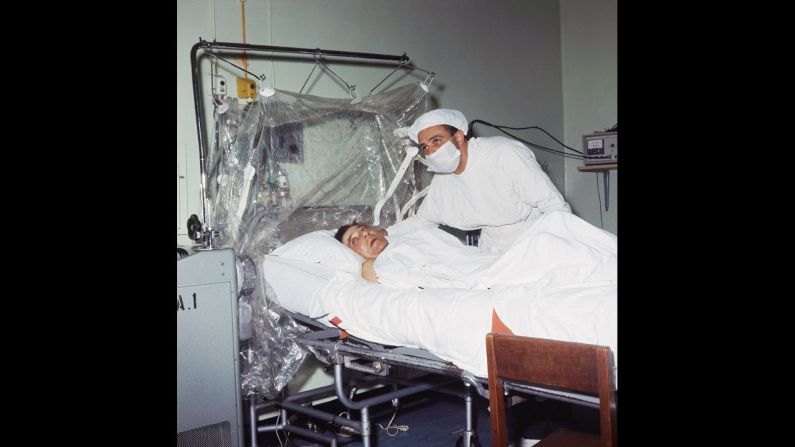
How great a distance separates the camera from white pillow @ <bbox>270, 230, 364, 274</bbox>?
7.98 ft

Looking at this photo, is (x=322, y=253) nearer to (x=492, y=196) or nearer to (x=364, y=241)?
(x=364, y=241)

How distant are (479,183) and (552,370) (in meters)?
1.49

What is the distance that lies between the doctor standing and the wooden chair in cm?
120

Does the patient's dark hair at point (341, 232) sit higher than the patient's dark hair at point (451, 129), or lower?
lower

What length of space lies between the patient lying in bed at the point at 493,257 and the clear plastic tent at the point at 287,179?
227 millimetres

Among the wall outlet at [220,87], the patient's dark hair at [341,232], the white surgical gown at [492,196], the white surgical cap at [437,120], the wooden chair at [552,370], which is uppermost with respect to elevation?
the wall outlet at [220,87]

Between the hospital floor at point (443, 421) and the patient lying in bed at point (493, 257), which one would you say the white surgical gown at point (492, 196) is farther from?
the hospital floor at point (443, 421)

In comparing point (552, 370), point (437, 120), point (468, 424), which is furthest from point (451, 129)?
point (552, 370)

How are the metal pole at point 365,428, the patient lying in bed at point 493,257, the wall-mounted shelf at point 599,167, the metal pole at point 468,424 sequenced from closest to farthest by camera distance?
the patient lying in bed at point 493,257, the metal pole at point 365,428, the metal pole at point 468,424, the wall-mounted shelf at point 599,167

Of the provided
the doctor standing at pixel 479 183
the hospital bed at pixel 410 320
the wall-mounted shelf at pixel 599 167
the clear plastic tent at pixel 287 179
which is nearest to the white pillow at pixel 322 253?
the hospital bed at pixel 410 320

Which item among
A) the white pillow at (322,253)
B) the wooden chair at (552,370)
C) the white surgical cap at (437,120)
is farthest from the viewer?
the white surgical cap at (437,120)

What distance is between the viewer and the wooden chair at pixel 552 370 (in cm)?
125

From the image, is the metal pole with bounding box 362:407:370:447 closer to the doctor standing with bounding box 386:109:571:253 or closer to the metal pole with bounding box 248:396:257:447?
the metal pole with bounding box 248:396:257:447
